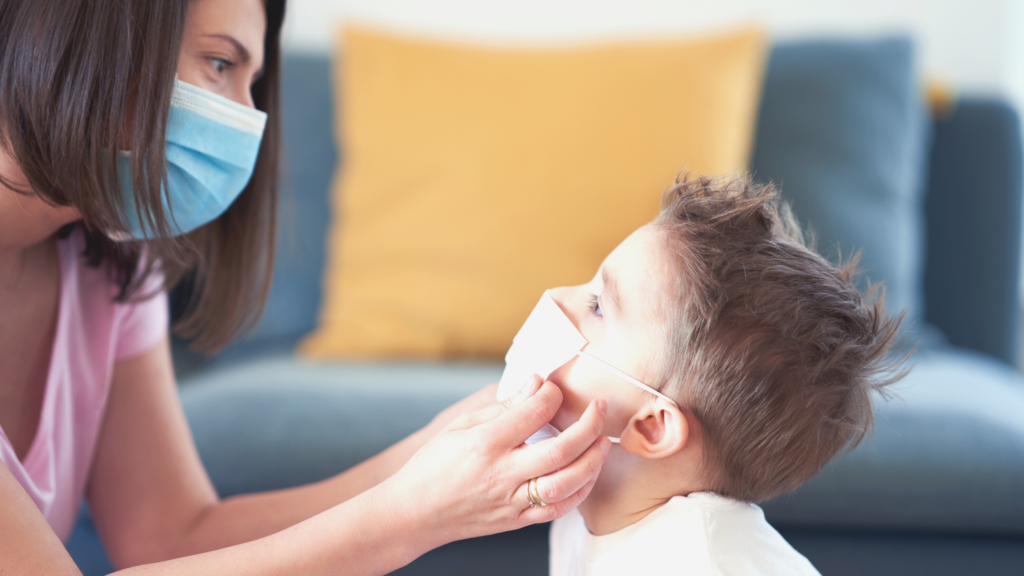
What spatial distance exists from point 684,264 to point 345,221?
1.09m

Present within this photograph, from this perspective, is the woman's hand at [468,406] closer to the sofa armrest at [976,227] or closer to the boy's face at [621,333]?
the boy's face at [621,333]

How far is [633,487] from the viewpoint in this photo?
86 cm

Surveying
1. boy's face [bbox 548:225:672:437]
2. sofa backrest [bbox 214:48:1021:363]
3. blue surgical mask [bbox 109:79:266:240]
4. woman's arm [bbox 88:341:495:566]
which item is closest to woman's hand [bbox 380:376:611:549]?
boy's face [bbox 548:225:672:437]

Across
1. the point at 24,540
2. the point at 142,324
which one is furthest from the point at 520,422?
the point at 142,324

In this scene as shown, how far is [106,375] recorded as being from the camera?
105cm

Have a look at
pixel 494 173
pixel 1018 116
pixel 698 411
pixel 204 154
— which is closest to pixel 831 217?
pixel 1018 116

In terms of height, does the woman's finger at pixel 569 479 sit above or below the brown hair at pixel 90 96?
below

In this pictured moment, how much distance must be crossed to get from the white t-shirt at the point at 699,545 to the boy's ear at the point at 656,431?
72 millimetres

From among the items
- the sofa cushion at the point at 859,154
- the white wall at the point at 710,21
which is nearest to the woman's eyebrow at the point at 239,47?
the white wall at the point at 710,21

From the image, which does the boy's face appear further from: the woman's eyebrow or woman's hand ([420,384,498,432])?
the woman's eyebrow

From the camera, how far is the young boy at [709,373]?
784 mm

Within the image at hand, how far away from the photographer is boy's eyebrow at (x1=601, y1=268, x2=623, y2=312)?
2.76 ft

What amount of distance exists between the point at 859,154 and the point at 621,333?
1.23 metres

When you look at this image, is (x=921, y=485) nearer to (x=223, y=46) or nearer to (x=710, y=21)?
(x=223, y=46)
